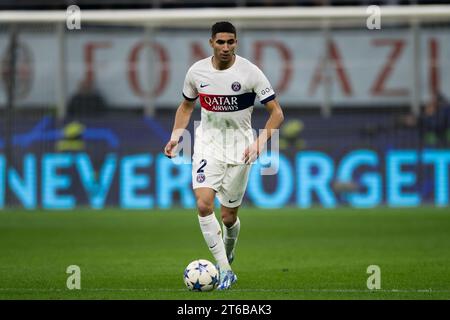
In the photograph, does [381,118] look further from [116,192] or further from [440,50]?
[116,192]

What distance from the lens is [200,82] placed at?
10703 millimetres

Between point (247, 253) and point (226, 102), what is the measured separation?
381 cm

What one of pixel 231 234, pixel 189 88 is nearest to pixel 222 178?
pixel 231 234

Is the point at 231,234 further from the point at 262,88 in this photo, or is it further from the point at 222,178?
the point at 262,88

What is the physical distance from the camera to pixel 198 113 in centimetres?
2297

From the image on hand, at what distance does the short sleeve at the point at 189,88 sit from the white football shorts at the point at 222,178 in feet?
2.17

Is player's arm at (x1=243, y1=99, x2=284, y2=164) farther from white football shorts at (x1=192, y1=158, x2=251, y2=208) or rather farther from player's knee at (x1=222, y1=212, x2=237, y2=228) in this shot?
player's knee at (x1=222, y1=212, x2=237, y2=228)

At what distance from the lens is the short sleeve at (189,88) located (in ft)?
35.4

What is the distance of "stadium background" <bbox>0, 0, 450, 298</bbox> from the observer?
22016 millimetres

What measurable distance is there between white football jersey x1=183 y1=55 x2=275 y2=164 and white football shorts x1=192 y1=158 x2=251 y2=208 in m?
0.07

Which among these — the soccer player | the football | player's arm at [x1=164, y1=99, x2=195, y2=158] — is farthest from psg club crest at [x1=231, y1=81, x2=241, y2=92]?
the football
